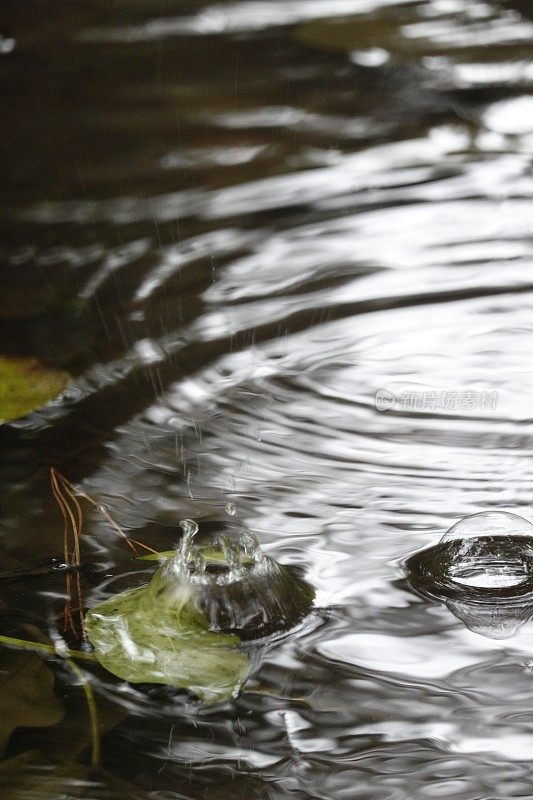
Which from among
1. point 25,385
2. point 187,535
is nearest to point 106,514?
point 187,535

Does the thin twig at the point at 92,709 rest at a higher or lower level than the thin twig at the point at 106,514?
lower

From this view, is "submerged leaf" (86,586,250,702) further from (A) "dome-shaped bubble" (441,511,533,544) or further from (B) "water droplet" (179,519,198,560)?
(A) "dome-shaped bubble" (441,511,533,544)

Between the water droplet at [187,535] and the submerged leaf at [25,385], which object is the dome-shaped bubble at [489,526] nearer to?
the water droplet at [187,535]

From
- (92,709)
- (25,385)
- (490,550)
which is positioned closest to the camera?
(92,709)

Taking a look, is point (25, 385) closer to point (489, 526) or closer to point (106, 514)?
point (106, 514)

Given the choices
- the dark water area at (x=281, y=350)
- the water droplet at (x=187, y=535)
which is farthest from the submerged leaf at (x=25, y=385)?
the water droplet at (x=187, y=535)

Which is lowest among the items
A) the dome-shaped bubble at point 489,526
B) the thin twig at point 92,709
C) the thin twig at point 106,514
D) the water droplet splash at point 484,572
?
the water droplet splash at point 484,572

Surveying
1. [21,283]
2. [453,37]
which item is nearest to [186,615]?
[21,283]
